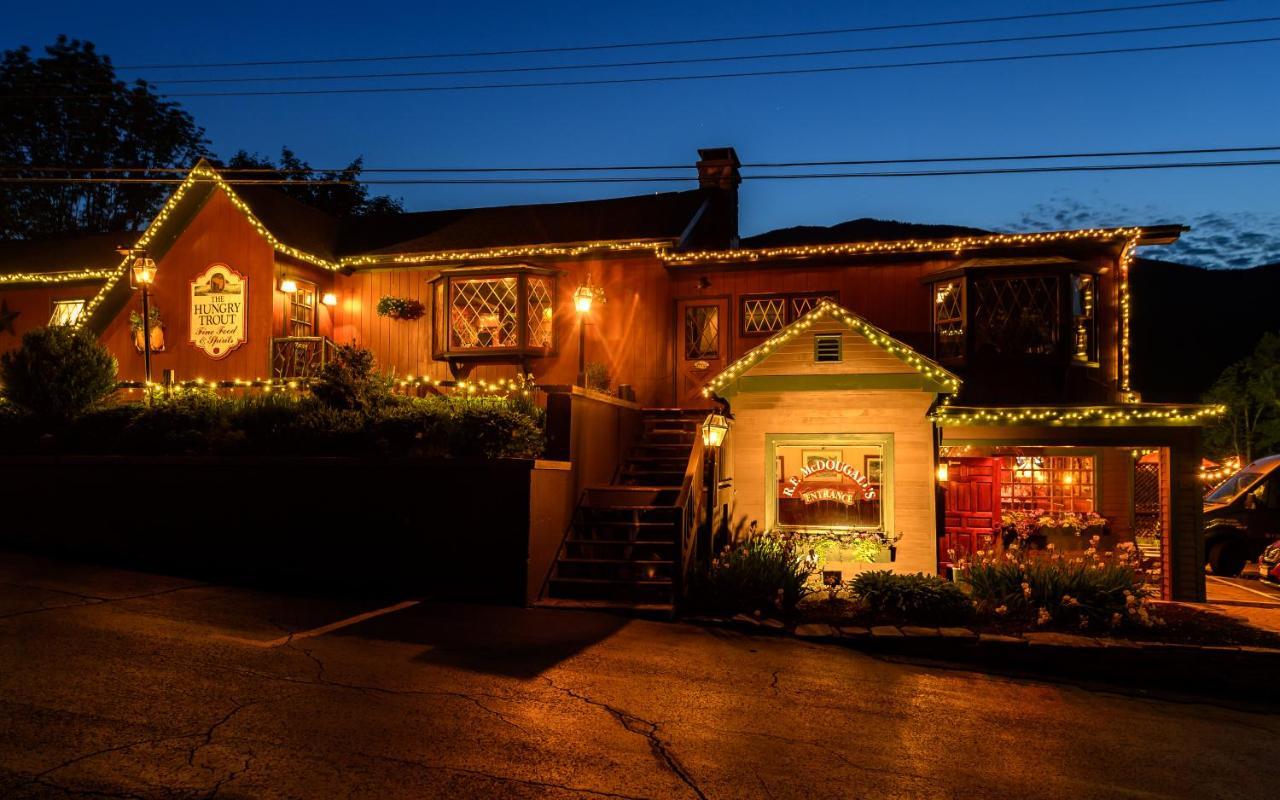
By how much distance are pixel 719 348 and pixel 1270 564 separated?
11.0 meters

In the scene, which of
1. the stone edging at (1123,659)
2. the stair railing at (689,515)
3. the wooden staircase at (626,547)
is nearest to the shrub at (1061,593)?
the stone edging at (1123,659)

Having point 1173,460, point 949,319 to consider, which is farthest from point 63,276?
point 1173,460

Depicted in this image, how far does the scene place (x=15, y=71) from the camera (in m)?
35.0

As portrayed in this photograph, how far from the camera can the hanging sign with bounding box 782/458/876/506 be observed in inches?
562

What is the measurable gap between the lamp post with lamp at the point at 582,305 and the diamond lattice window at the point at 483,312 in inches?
55.6

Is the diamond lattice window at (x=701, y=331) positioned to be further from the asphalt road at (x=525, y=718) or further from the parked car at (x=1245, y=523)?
the parked car at (x=1245, y=523)

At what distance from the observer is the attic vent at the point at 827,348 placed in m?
14.6

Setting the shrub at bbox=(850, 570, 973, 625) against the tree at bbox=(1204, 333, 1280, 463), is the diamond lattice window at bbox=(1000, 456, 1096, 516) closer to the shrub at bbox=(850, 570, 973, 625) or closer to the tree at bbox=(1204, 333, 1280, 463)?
the shrub at bbox=(850, 570, 973, 625)

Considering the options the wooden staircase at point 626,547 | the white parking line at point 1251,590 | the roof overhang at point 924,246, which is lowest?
the white parking line at point 1251,590

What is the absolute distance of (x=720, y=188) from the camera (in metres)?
22.1

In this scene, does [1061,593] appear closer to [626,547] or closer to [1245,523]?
[626,547]

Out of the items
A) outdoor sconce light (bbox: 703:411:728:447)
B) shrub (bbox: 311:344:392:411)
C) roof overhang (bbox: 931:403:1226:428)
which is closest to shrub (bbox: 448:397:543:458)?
shrub (bbox: 311:344:392:411)

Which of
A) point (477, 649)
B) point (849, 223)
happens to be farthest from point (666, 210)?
point (849, 223)

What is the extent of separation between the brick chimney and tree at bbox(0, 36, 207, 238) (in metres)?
24.7
